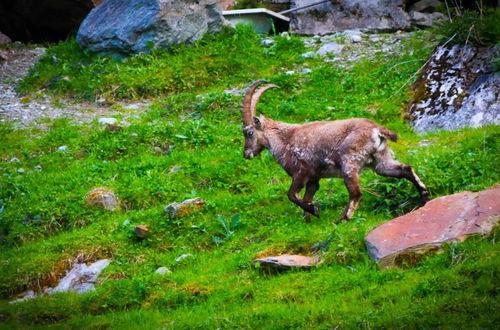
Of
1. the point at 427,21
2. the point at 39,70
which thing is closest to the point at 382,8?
the point at 427,21

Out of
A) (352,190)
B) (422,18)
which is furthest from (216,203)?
(422,18)

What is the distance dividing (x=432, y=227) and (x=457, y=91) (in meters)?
5.92

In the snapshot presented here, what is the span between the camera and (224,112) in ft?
54.2

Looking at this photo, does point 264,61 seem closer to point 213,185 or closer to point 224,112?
point 224,112

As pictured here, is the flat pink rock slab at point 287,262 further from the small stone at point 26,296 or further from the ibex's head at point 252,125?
the small stone at point 26,296

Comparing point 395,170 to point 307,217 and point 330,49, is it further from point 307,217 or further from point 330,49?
point 330,49

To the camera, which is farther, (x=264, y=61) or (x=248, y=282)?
(x=264, y=61)

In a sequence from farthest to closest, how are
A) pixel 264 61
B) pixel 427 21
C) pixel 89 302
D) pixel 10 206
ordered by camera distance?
pixel 427 21 → pixel 264 61 → pixel 10 206 → pixel 89 302

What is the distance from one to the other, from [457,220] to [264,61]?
10651 mm

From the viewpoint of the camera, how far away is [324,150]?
11.2 m

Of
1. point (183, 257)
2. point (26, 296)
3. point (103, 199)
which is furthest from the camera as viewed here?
point (103, 199)

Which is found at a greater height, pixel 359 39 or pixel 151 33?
pixel 151 33

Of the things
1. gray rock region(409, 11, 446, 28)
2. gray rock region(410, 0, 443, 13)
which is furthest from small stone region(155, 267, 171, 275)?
gray rock region(410, 0, 443, 13)

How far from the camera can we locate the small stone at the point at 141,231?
1144cm
